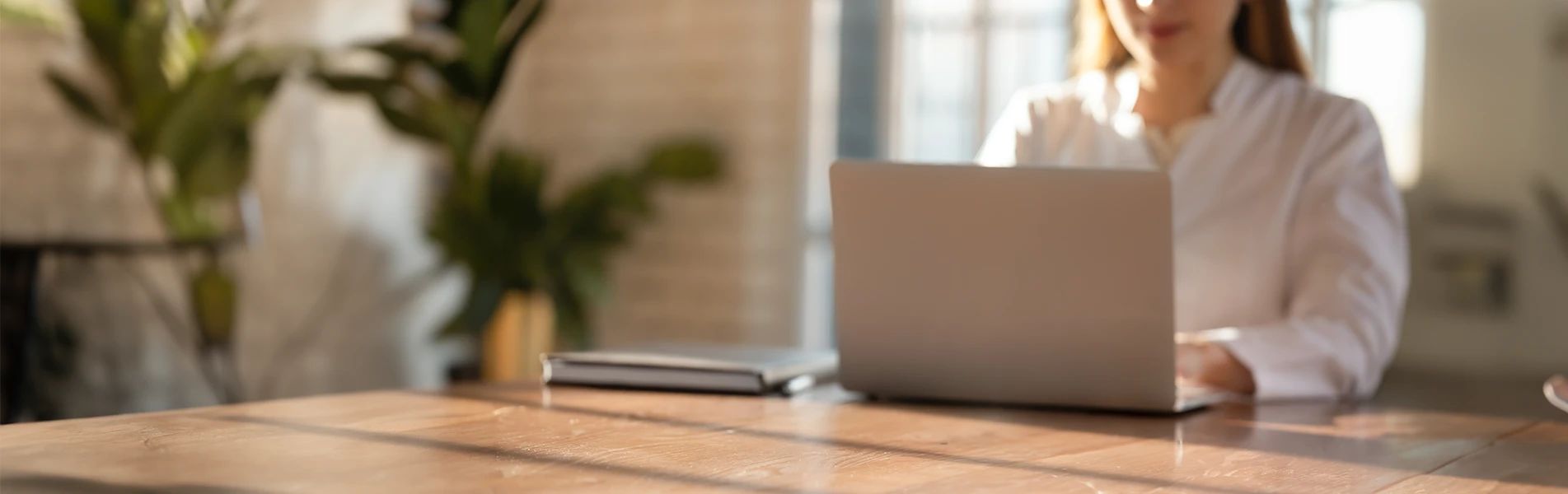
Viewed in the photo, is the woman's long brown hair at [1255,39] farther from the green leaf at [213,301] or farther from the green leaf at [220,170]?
the green leaf at [213,301]

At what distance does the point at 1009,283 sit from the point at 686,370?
1.36ft

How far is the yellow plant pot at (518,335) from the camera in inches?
169

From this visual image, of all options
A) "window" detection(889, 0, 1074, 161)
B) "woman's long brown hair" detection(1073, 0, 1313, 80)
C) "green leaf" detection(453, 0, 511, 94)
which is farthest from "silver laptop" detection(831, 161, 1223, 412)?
"window" detection(889, 0, 1074, 161)

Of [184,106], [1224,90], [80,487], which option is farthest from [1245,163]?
[184,106]

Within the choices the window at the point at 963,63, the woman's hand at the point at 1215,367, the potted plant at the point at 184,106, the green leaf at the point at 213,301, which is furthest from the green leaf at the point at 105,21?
the woman's hand at the point at 1215,367

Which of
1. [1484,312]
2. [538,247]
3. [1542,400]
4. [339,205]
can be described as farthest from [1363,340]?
[339,205]

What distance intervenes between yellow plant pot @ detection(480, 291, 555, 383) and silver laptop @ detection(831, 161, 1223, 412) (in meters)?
2.68

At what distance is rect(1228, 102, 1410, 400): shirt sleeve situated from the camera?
184cm

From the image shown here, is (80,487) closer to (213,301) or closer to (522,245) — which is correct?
(213,301)

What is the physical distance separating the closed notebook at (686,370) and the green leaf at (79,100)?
221cm

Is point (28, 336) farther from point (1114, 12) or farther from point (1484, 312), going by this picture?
point (1484, 312)

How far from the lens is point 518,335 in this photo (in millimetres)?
4293

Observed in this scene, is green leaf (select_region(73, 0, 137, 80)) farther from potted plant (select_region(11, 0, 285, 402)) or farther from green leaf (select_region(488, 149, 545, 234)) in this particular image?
green leaf (select_region(488, 149, 545, 234))

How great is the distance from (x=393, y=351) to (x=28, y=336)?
1395 mm
